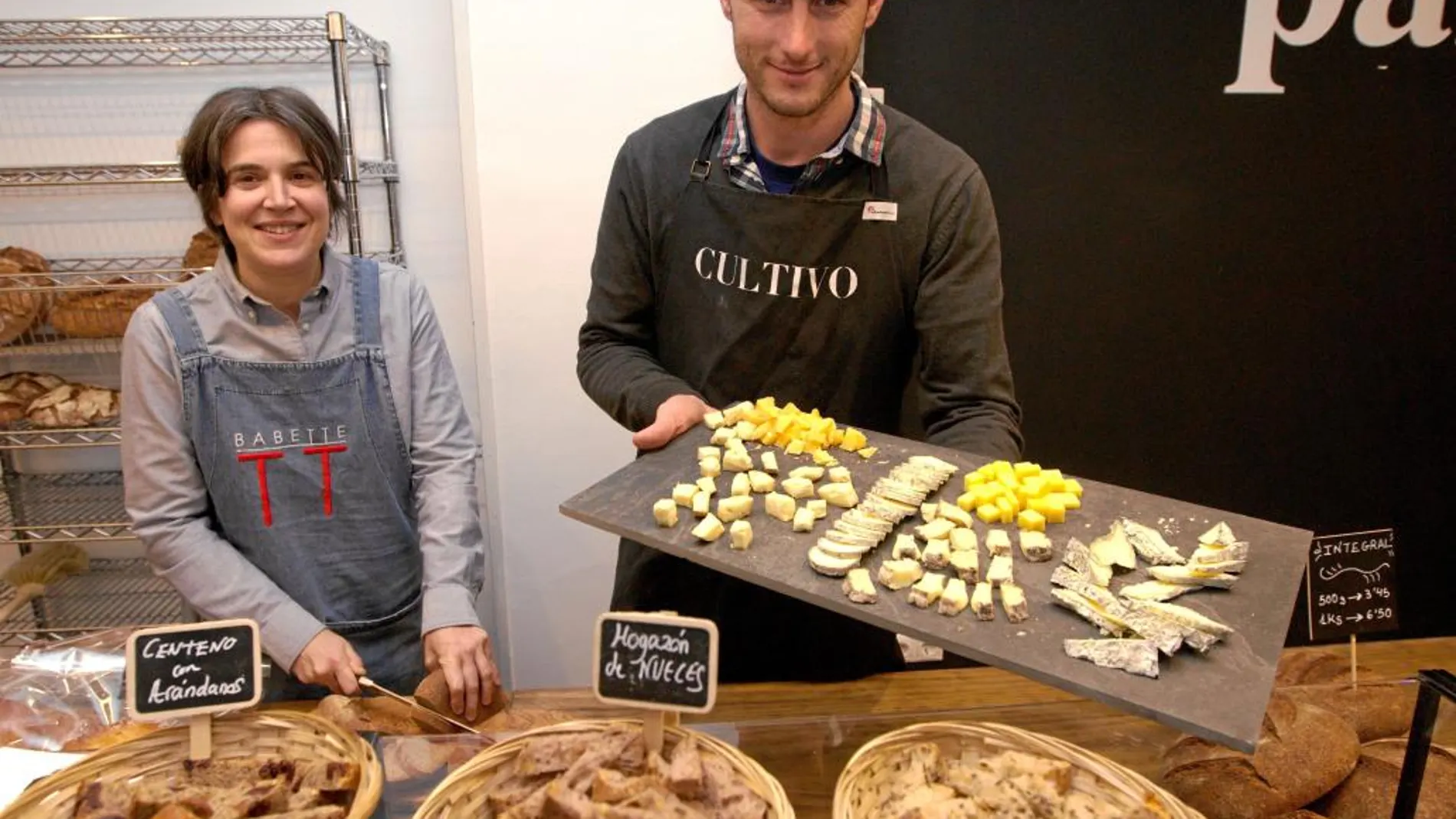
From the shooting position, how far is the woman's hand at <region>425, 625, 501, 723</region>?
172 cm

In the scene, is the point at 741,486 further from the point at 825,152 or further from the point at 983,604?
the point at 825,152

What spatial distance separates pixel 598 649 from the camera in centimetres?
108

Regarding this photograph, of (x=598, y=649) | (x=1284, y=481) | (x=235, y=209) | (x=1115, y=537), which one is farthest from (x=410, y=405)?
(x=1284, y=481)

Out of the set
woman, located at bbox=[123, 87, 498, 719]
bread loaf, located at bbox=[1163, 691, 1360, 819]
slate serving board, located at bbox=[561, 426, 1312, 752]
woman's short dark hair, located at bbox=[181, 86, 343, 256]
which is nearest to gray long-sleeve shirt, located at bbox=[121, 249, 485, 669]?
woman, located at bbox=[123, 87, 498, 719]

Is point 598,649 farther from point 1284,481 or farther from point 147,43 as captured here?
point 1284,481

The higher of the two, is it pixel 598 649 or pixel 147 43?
pixel 147 43

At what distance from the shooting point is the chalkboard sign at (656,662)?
3.51 feet

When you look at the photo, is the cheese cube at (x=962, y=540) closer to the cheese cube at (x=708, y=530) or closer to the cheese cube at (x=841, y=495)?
the cheese cube at (x=841, y=495)

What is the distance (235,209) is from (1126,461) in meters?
2.92

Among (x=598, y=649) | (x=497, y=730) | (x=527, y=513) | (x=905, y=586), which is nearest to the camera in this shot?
(x=598, y=649)

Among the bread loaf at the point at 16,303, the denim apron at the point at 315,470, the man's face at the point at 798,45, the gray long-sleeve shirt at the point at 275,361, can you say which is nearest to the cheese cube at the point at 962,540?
the man's face at the point at 798,45

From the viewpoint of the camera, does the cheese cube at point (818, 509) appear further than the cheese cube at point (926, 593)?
Yes

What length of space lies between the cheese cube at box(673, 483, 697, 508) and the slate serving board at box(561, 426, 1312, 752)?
2 cm

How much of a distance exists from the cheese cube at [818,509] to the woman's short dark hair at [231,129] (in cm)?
128
